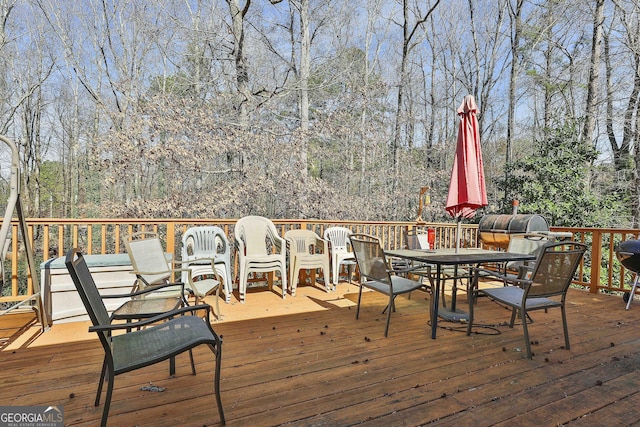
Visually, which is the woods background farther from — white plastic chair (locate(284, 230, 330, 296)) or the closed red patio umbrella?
the closed red patio umbrella

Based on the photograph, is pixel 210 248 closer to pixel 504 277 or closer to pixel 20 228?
pixel 20 228

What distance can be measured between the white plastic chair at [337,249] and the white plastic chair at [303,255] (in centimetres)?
18

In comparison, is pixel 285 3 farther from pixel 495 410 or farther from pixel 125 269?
pixel 495 410

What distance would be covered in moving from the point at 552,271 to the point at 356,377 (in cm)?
173

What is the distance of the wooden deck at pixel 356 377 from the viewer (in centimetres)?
192

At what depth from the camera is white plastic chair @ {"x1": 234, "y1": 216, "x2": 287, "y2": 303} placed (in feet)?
14.5

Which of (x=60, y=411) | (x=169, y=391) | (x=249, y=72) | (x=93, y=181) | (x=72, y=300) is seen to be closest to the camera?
(x=60, y=411)

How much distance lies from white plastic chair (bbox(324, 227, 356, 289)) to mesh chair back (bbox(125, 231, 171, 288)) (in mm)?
2382

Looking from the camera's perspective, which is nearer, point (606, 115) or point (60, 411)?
point (60, 411)

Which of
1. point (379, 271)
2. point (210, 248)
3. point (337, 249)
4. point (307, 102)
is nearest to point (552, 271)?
point (379, 271)

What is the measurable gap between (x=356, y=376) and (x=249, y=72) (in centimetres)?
830

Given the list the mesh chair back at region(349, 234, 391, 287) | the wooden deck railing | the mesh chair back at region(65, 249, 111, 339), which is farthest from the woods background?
the mesh chair back at region(65, 249, 111, 339)

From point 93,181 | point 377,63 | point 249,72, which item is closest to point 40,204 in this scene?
point 93,181

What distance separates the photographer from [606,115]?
9.85 meters
